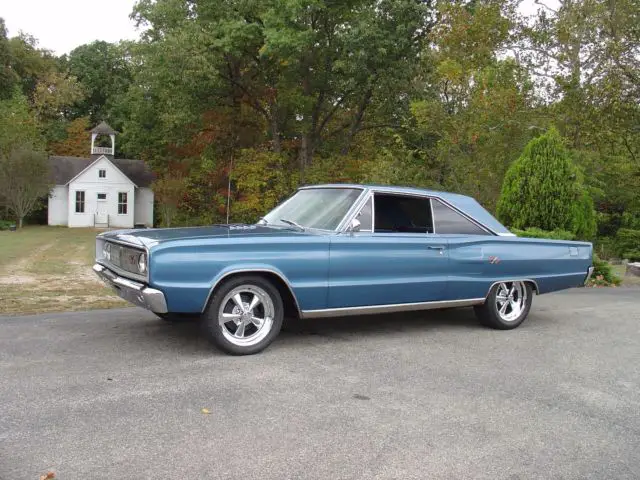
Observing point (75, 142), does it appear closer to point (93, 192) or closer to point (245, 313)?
point (93, 192)

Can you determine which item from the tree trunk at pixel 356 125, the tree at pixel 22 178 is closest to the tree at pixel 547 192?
the tree trunk at pixel 356 125

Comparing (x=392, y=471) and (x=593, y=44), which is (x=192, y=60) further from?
(x=392, y=471)

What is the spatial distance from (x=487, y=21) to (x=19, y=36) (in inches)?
2101

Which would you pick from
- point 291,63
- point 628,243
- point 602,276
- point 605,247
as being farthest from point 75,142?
point 602,276

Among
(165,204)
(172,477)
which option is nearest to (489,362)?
(172,477)

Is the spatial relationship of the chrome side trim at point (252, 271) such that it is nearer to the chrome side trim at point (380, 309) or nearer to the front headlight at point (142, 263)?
the chrome side trim at point (380, 309)

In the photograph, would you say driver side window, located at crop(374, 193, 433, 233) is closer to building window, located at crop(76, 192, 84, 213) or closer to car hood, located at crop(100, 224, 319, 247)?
car hood, located at crop(100, 224, 319, 247)

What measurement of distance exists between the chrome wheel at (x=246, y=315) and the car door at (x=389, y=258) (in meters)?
0.64

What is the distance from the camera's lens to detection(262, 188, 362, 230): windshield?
6.04m

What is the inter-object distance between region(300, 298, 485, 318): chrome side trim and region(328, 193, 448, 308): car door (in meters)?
0.04

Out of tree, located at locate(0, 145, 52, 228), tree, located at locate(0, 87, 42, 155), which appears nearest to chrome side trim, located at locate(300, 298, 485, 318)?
tree, located at locate(0, 145, 52, 228)

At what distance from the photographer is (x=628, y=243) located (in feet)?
70.8

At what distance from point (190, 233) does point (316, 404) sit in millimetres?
2204

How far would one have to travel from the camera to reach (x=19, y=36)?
5688 centimetres
